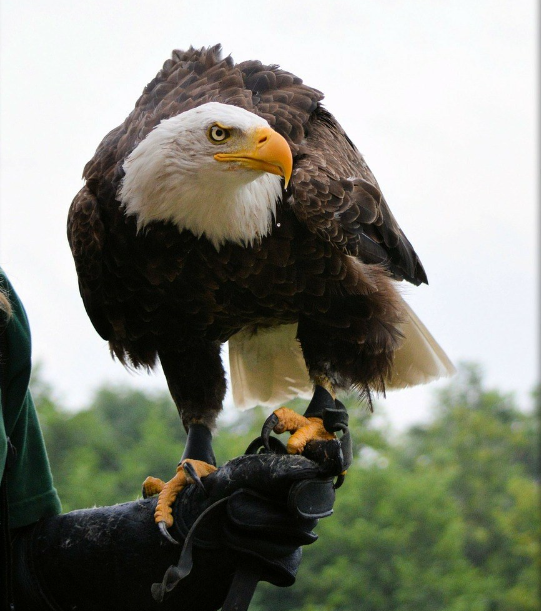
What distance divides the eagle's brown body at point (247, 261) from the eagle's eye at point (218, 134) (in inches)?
12.4

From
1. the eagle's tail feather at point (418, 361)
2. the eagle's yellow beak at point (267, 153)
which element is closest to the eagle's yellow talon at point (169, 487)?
the eagle's yellow beak at point (267, 153)

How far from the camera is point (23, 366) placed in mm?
2398

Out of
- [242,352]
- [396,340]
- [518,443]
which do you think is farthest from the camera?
[518,443]

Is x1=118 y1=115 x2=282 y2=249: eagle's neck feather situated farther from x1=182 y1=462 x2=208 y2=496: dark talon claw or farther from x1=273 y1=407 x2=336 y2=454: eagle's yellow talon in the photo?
x1=182 y1=462 x2=208 y2=496: dark talon claw

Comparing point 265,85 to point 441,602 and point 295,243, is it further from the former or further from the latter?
point 441,602

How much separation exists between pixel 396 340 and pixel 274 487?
108 centimetres

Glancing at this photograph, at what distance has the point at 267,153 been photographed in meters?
3.11

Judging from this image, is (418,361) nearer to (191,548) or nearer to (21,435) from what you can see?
(191,548)

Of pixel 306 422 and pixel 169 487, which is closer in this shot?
pixel 169 487

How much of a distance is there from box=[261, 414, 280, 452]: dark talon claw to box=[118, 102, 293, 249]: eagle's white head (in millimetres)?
664

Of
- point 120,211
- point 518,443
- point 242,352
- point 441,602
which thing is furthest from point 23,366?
point 518,443

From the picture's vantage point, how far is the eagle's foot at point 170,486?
278cm

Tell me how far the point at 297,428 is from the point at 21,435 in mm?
1015

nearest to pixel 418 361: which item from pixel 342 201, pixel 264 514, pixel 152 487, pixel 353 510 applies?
Result: pixel 342 201
